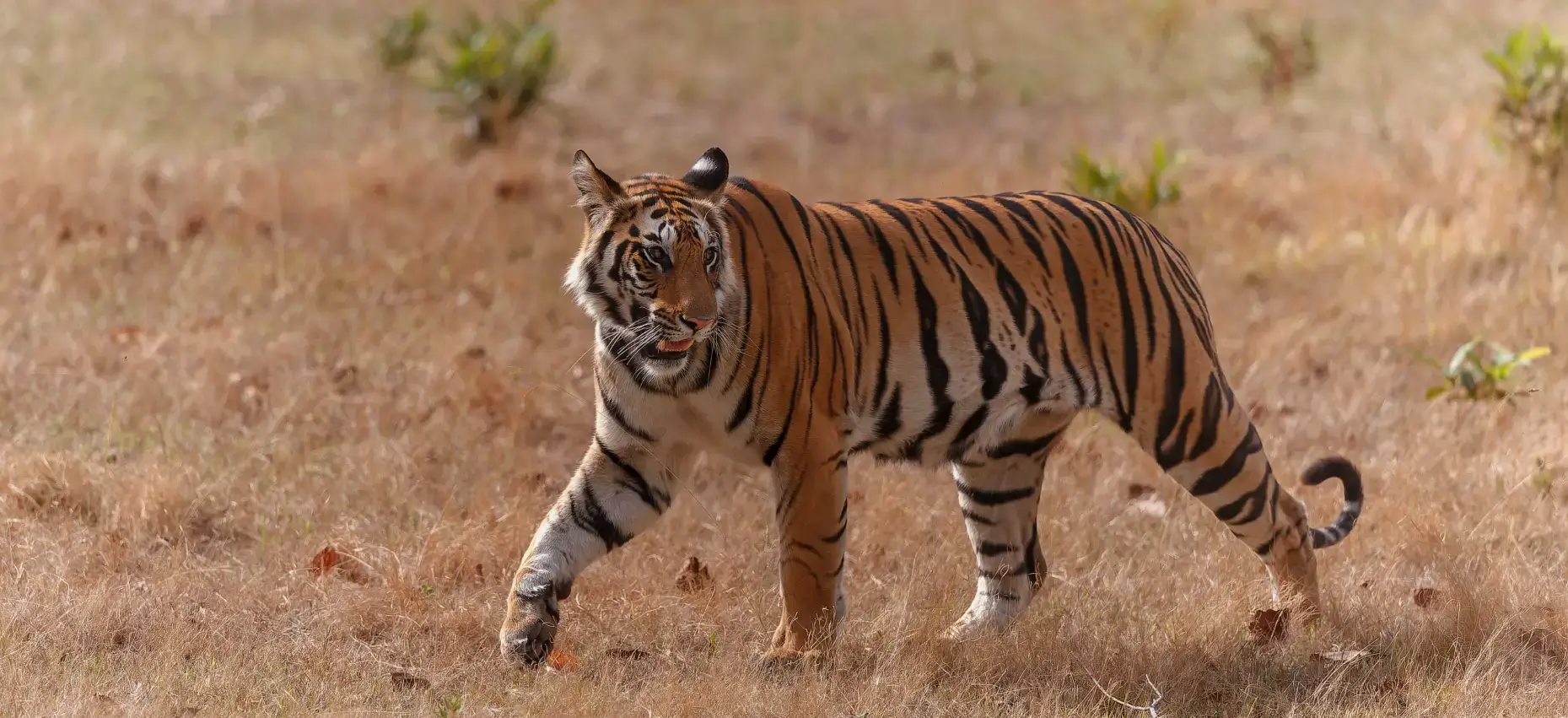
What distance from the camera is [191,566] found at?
489cm

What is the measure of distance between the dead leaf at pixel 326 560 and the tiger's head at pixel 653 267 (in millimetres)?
1250

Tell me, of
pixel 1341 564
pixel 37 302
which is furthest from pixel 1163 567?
pixel 37 302

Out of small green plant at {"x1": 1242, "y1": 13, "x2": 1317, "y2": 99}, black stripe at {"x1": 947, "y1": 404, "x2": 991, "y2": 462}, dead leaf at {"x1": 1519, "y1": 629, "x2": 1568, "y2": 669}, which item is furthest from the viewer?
small green plant at {"x1": 1242, "y1": 13, "x2": 1317, "y2": 99}

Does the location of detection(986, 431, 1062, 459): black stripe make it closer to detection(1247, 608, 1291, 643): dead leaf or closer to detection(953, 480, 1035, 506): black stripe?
detection(953, 480, 1035, 506): black stripe

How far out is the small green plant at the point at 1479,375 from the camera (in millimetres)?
6715

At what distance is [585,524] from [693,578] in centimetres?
65

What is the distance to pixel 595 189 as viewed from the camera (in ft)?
14.1

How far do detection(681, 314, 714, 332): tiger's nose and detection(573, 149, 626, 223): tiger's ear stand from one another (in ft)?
1.28

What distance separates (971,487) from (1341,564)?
125 centimetres

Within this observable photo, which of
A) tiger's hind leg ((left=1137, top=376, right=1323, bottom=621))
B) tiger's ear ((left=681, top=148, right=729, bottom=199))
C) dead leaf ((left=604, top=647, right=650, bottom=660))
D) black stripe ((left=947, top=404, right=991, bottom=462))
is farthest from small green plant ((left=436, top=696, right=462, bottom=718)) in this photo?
tiger's hind leg ((left=1137, top=376, right=1323, bottom=621))

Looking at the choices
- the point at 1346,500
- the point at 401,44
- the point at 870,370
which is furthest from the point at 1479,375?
the point at 401,44

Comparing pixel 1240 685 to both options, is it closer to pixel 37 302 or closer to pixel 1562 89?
pixel 37 302

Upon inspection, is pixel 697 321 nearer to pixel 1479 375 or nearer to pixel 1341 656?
pixel 1341 656

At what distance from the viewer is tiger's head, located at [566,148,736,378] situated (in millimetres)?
4148
